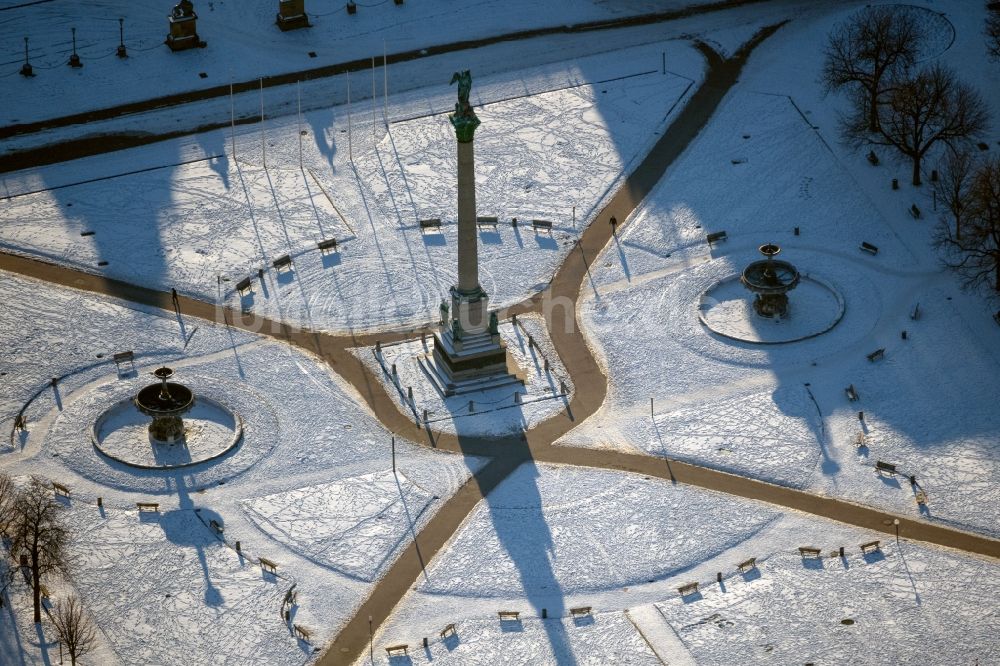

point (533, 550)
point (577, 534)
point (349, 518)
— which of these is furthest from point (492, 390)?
point (533, 550)

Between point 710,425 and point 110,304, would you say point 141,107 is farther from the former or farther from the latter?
point 710,425

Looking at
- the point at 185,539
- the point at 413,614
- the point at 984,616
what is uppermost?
the point at 185,539

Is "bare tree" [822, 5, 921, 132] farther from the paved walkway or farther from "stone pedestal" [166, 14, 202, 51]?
"stone pedestal" [166, 14, 202, 51]

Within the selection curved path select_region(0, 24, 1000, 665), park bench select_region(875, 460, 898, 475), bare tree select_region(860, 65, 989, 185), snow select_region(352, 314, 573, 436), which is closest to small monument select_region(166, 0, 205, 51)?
curved path select_region(0, 24, 1000, 665)

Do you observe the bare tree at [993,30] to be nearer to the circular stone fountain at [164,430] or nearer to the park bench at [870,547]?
the park bench at [870,547]

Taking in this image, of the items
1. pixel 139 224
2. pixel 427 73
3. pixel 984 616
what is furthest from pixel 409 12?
pixel 984 616

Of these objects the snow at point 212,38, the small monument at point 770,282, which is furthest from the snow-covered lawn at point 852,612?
the snow at point 212,38
